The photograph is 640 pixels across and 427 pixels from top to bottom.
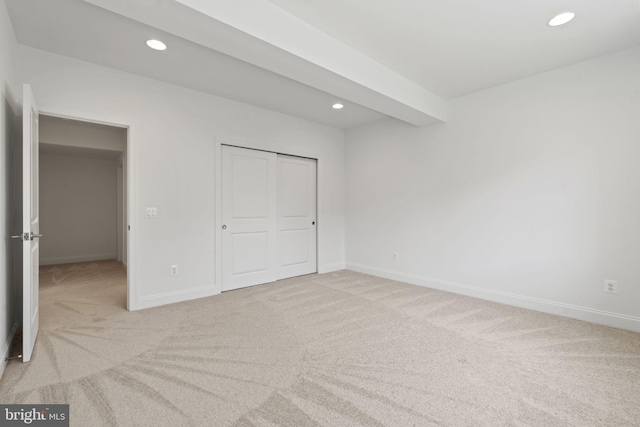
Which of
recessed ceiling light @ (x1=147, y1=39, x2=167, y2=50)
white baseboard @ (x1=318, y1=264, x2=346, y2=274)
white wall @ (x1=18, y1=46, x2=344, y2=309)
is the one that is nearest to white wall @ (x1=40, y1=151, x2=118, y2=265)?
white wall @ (x1=18, y1=46, x2=344, y2=309)

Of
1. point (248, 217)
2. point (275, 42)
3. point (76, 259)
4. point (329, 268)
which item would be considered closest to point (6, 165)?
Result: point (275, 42)

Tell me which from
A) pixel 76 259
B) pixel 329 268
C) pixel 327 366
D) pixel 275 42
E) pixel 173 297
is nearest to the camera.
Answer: pixel 327 366

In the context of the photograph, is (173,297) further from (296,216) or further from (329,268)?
(329,268)

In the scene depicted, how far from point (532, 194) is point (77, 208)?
8.35 meters

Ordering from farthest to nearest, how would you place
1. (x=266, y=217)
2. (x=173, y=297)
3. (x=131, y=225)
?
(x=266, y=217) < (x=173, y=297) < (x=131, y=225)

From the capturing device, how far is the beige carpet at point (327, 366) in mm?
1633

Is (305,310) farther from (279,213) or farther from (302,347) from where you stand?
(279,213)

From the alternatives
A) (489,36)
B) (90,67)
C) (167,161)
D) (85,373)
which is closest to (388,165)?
(489,36)

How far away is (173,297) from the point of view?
11.6ft

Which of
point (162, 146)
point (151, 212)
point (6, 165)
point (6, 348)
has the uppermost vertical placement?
point (162, 146)

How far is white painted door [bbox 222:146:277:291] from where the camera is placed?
13.3 ft

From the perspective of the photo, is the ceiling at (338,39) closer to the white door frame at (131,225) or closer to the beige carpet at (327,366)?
the white door frame at (131,225)

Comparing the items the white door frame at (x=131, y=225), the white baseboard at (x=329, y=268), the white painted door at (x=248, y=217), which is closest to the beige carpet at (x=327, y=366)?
the white door frame at (x=131, y=225)

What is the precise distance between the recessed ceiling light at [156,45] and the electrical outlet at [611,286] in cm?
478
